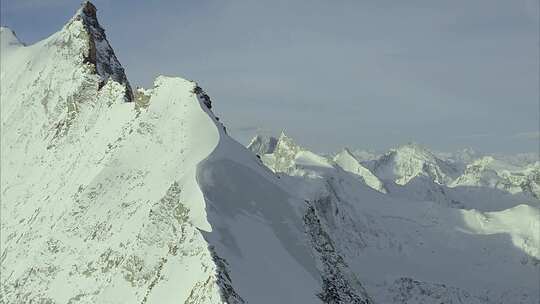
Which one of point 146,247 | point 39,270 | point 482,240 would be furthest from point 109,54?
point 482,240

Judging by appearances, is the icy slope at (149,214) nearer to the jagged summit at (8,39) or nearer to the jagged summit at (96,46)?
the jagged summit at (96,46)

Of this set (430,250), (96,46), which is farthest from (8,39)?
(430,250)

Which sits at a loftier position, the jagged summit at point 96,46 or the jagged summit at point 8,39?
the jagged summit at point 8,39

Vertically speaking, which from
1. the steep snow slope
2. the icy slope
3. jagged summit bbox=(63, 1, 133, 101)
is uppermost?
the steep snow slope

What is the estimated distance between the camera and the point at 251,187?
260 ft

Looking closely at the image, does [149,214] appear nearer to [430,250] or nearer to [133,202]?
[133,202]

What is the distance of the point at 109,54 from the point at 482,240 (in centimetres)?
11858

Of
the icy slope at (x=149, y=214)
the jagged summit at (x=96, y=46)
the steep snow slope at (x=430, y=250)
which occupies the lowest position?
the icy slope at (x=149, y=214)

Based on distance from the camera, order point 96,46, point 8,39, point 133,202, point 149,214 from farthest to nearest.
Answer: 1. point 8,39
2. point 96,46
3. point 133,202
4. point 149,214

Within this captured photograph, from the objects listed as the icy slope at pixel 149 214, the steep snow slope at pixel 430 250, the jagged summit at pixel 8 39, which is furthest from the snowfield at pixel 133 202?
the steep snow slope at pixel 430 250

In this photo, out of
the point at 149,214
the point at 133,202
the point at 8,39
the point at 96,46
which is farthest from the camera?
the point at 8,39

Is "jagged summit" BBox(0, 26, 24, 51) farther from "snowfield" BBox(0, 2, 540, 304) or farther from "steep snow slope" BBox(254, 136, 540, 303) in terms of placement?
"steep snow slope" BBox(254, 136, 540, 303)

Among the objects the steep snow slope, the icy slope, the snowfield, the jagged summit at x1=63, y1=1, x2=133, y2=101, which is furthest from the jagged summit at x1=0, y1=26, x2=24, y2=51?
the steep snow slope

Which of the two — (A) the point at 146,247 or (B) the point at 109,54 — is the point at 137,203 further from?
(B) the point at 109,54
